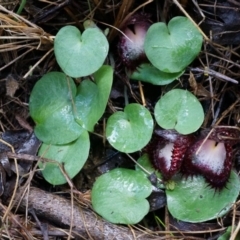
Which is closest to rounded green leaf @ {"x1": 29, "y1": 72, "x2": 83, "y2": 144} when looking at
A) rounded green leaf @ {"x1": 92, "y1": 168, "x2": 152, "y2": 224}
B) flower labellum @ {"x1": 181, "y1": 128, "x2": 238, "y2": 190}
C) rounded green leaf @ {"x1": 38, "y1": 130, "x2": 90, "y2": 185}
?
rounded green leaf @ {"x1": 38, "y1": 130, "x2": 90, "y2": 185}

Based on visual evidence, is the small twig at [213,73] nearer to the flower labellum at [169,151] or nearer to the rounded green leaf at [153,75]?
the rounded green leaf at [153,75]

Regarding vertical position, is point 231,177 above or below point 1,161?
below

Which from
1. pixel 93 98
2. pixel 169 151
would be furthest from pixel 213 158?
pixel 93 98

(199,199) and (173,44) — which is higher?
(173,44)

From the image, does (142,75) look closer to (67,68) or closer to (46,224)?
(67,68)

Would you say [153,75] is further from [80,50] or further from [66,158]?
[66,158]

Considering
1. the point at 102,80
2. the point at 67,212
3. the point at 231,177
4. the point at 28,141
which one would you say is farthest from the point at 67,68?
the point at 231,177

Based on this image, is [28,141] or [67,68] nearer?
[67,68]
